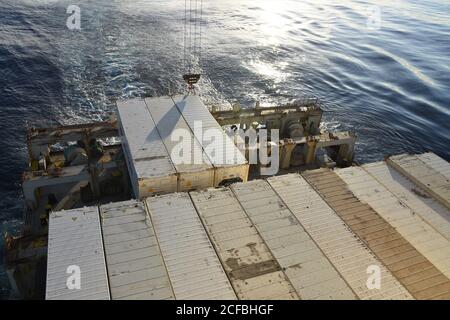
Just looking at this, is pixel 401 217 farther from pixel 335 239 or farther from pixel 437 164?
pixel 437 164

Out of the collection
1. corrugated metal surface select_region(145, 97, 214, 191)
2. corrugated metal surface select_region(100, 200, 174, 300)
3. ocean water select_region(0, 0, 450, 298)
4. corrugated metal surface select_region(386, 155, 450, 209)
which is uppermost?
corrugated metal surface select_region(145, 97, 214, 191)

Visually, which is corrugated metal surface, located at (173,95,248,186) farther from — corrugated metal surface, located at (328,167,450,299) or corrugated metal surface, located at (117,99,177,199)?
corrugated metal surface, located at (328,167,450,299)

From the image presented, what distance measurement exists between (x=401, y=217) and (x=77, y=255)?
87.9ft

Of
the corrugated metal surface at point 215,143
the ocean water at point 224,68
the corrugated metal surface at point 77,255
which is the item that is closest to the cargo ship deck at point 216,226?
the corrugated metal surface at point 77,255

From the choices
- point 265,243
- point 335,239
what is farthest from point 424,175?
point 265,243

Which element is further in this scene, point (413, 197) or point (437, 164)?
point (437, 164)

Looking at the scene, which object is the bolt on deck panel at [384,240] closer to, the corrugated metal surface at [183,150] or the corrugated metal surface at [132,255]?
the corrugated metal surface at [183,150]

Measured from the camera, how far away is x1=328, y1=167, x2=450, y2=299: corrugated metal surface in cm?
2717

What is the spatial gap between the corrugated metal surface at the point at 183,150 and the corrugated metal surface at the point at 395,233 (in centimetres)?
1098

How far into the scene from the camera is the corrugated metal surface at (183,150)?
35438 millimetres

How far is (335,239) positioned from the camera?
98.8 feet

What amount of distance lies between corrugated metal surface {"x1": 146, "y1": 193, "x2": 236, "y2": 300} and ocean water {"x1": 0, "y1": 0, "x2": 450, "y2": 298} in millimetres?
21922

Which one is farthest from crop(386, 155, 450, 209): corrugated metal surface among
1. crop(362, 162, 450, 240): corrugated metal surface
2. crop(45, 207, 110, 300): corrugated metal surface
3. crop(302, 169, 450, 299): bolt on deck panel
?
crop(45, 207, 110, 300): corrugated metal surface

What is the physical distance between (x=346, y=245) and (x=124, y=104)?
98.2 ft
